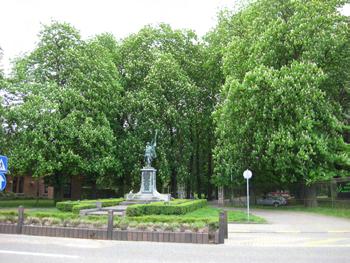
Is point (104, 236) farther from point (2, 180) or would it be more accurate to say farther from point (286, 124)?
point (286, 124)

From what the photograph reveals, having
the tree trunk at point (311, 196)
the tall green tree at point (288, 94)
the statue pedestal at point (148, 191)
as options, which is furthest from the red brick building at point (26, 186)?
the tree trunk at point (311, 196)

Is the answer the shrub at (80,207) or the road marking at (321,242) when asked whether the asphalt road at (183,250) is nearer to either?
the road marking at (321,242)

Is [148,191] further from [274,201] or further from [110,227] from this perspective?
[110,227]

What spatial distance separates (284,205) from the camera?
107 feet

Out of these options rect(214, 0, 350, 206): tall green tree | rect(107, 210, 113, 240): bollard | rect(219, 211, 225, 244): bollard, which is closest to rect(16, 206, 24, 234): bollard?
rect(107, 210, 113, 240): bollard

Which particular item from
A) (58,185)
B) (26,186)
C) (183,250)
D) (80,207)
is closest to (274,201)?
(80,207)

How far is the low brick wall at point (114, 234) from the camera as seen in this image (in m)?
11.8

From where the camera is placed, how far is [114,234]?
12469 millimetres

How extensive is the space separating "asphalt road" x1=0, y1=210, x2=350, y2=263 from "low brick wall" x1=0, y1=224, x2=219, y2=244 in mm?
470

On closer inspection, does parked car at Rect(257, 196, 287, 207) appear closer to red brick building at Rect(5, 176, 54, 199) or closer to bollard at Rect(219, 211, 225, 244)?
bollard at Rect(219, 211, 225, 244)

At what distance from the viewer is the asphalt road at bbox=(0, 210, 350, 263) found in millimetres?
8805

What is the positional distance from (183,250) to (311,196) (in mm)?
21518

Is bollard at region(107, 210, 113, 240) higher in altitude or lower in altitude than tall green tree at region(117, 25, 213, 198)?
lower

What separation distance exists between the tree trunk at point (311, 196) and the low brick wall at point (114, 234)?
63.5ft
